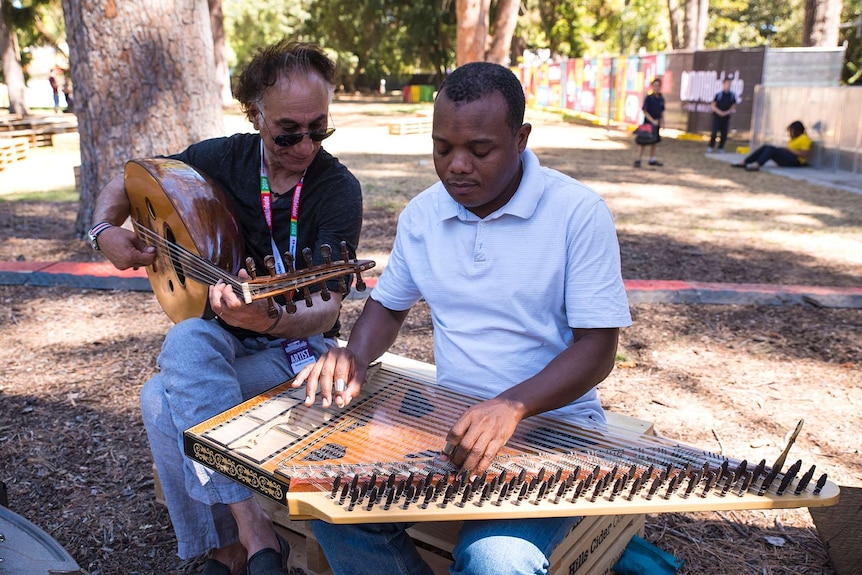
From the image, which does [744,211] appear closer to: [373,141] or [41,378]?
[41,378]

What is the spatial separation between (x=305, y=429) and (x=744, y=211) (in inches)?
325

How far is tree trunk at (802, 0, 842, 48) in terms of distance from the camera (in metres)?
16.0

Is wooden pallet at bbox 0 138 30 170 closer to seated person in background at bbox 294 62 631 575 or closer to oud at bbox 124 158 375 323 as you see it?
oud at bbox 124 158 375 323

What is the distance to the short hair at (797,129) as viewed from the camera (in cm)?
1364

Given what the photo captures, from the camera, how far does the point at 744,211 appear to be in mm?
9078

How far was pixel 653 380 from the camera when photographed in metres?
4.08

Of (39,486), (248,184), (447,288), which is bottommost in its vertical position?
(39,486)

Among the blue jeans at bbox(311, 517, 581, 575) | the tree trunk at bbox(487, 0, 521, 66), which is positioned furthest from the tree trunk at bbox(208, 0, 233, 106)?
the blue jeans at bbox(311, 517, 581, 575)

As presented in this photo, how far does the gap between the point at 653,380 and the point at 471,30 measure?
11.4 meters

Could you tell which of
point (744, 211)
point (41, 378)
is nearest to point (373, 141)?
point (744, 211)

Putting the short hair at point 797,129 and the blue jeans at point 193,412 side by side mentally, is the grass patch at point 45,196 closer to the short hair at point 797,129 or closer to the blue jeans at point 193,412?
the blue jeans at point 193,412

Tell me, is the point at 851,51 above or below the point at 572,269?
above

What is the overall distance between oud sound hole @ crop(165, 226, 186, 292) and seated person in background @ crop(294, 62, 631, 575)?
0.80m

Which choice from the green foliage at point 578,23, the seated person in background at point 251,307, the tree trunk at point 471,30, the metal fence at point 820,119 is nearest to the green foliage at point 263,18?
the green foliage at point 578,23
